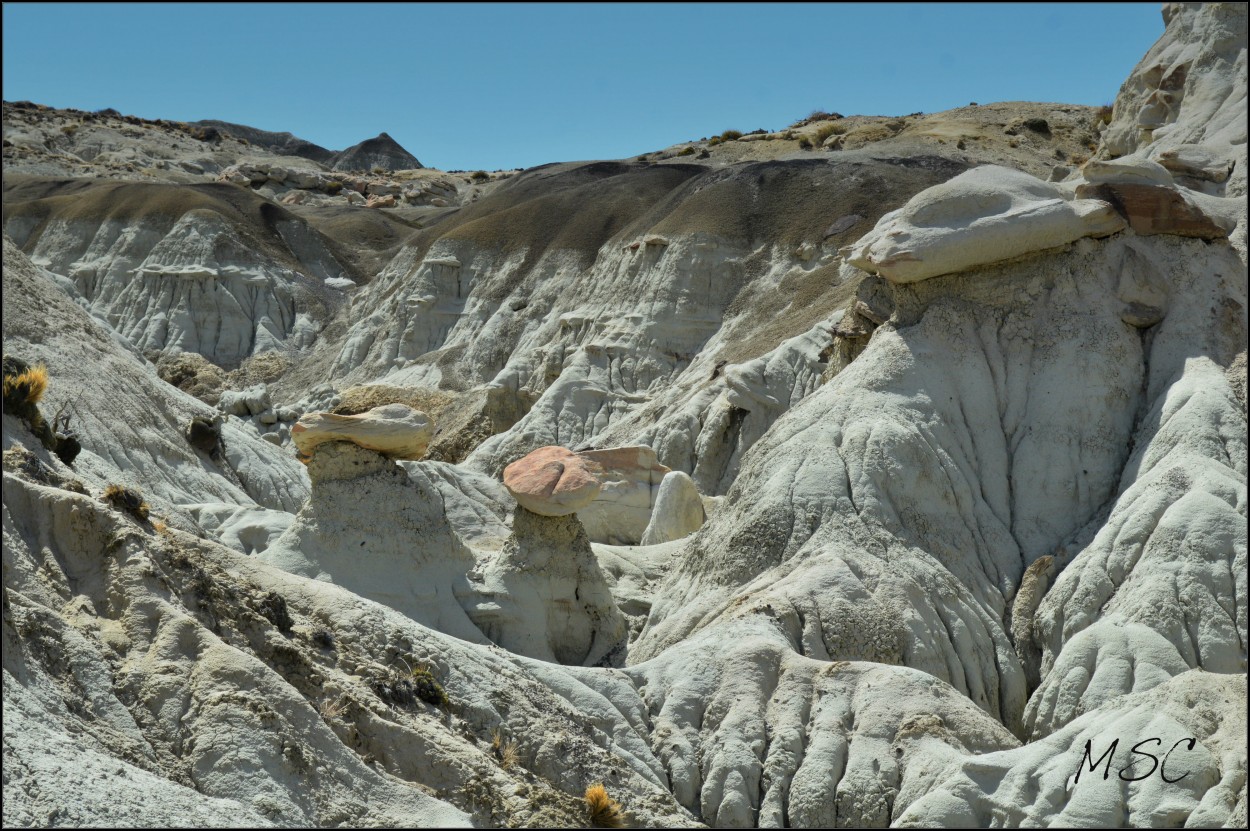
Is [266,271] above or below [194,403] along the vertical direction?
above

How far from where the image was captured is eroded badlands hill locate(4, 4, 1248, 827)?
15328 mm

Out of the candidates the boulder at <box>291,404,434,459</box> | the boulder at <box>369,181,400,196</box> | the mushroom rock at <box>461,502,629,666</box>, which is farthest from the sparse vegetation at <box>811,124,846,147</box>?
the boulder at <box>291,404,434,459</box>

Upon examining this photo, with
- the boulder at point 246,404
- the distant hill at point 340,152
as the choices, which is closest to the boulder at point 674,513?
the boulder at point 246,404

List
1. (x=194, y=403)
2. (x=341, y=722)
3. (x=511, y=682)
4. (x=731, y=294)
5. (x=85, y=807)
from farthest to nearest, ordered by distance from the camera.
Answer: (x=731, y=294) < (x=194, y=403) < (x=511, y=682) < (x=341, y=722) < (x=85, y=807)

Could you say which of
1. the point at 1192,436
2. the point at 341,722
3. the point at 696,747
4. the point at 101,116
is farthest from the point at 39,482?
the point at 101,116

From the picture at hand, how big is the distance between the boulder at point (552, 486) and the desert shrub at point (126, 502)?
10477 mm

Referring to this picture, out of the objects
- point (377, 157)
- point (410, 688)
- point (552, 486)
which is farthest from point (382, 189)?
point (410, 688)

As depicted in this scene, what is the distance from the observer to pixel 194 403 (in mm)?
38281

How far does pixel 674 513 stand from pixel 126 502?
17.8m

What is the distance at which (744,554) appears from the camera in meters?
26.0

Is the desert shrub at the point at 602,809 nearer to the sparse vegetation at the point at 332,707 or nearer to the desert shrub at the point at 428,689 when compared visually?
the desert shrub at the point at 428,689

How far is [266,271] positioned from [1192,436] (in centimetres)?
5795

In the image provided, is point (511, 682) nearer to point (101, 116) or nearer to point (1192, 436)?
point (1192, 436)

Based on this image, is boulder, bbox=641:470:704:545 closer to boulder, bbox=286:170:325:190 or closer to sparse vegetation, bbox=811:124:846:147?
sparse vegetation, bbox=811:124:846:147
